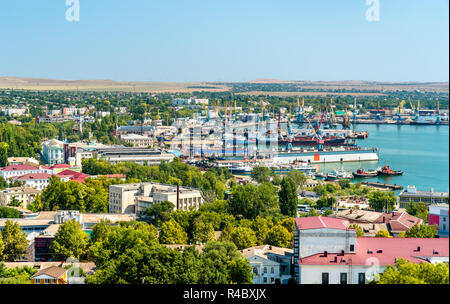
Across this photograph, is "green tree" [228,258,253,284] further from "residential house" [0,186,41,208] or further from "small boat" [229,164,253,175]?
"small boat" [229,164,253,175]

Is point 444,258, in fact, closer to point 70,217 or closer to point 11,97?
point 70,217

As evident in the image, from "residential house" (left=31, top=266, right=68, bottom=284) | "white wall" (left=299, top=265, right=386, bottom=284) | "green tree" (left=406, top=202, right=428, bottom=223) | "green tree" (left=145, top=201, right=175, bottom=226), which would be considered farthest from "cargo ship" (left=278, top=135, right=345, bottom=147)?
"white wall" (left=299, top=265, right=386, bottom=284)

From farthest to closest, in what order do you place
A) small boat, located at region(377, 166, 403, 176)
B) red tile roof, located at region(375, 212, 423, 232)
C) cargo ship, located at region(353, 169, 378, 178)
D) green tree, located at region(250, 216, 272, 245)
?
cargo ship, located at region(353, 169, 378, 178)
small boat, located at region(377, 166, 403, 176)
red tile roof, located at region(375, 212, 423, 232)
green tree, located at region(250, 216, 272, 245)

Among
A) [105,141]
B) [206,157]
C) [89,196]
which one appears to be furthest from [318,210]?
[105,141]

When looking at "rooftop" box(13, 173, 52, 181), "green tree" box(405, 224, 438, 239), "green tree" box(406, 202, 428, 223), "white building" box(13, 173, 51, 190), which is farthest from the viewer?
"rooftop" box(13, 173, 52, 181)

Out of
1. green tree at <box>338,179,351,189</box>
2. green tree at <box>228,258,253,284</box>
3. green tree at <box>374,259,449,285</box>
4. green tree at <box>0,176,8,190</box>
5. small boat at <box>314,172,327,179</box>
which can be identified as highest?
green tree at <box>374,259,449,285</box>

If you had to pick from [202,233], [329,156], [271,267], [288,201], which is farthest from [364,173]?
[271,267]
